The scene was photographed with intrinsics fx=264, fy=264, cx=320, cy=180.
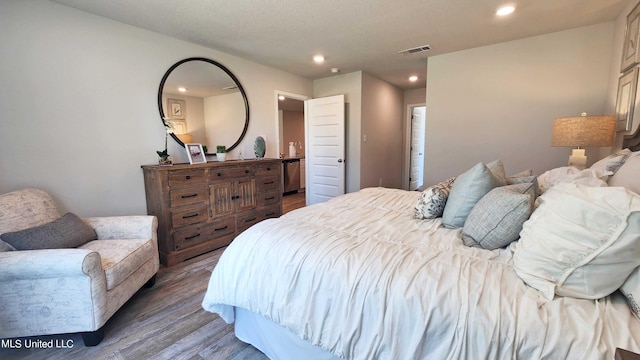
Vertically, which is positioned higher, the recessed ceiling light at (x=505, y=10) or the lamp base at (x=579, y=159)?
the recessed ceiling light at (x=505, y=10)

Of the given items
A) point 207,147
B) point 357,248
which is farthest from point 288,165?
point 357,248

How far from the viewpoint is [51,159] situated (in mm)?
2266

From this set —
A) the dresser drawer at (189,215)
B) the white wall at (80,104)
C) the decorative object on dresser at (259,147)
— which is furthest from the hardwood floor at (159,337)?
the decorative object on dresser at (259,147)

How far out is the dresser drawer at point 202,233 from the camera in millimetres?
2674

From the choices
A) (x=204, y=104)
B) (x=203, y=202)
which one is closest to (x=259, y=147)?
(x=204, y=104)

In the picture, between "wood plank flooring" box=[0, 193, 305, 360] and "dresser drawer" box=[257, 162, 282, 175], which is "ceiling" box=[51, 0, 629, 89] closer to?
"dresser drawer" box=[257, 162, 282, 175]

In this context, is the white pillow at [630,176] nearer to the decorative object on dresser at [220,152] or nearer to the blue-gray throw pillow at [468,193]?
the blue-gray throw pillow at [468,193]

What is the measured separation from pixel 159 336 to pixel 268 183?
Result: 2.15 metres

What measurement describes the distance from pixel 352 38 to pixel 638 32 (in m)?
2.42

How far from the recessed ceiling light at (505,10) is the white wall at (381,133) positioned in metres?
2.27

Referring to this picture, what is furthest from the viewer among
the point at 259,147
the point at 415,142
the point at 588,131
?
the point at 415,142

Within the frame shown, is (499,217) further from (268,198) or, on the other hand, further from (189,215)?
(268,198)

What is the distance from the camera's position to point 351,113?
464cm

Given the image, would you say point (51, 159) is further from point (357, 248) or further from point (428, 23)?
point (428, 23)
